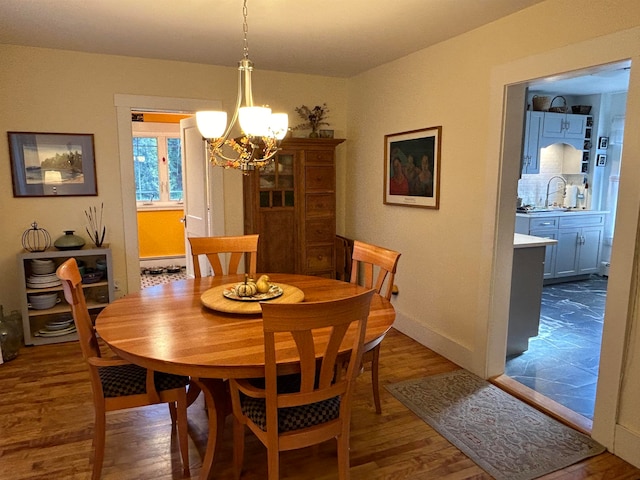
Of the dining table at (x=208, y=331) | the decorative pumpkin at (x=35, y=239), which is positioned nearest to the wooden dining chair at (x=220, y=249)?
the dining table at (x=208, y=331)

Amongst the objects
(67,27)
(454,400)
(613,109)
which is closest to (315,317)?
(454,400)

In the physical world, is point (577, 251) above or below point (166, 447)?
above

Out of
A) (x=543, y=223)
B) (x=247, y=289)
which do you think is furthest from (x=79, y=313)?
(x=543, y=223)

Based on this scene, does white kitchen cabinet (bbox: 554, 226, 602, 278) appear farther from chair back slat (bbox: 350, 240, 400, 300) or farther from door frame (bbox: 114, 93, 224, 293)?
door frame (bbox: 114, 93, 224, 293)

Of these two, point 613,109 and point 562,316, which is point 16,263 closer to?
point 562,316

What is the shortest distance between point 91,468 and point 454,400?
6.77 ft

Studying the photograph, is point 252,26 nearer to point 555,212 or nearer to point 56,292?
point 56,292

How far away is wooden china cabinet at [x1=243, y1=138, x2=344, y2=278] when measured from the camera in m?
4.26

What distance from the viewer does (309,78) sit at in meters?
4.55

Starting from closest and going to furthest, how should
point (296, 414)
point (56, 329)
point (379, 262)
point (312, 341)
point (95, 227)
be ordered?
point (312, 341)
point (296, 414)
point (379, 262)
point (56, 329)
point (95, 227)

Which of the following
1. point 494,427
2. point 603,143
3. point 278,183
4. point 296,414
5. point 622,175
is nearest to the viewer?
point 296,414

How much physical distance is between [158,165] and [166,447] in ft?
17.2

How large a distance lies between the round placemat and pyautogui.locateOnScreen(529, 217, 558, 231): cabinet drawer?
Answer: 3.88 meters

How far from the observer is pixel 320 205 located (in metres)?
4.45
